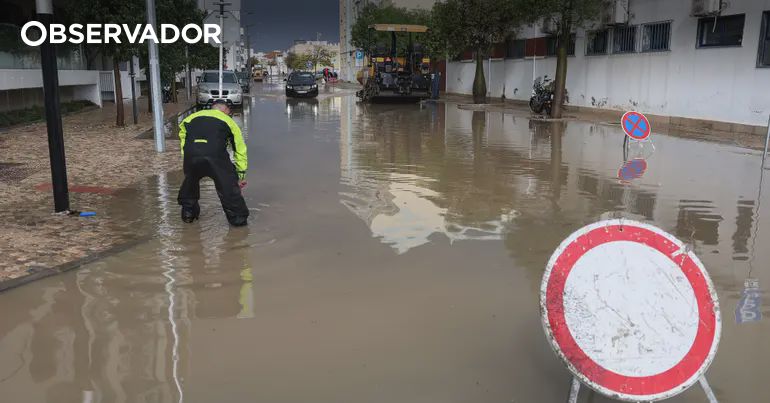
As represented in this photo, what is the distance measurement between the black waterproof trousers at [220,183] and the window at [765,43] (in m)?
16.3

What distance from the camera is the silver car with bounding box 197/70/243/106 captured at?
90.1ft

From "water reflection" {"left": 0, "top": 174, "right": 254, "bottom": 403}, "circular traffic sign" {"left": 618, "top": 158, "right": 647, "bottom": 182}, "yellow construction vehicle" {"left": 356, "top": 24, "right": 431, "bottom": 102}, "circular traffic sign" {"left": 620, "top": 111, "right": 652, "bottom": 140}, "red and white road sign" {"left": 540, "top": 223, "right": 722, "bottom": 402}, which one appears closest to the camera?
"red and white road sign" {"left": 540, "top": 223, "right": 722, "bottom": 402}

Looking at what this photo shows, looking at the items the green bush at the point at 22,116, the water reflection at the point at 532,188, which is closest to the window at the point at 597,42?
the water reflection at the point at 532,188

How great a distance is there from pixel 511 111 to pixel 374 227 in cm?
2169

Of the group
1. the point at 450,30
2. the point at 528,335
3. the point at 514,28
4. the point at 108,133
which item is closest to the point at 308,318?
the point at 528,335

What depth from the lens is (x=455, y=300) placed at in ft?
17.0

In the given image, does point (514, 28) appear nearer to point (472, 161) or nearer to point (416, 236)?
point (472, 161)

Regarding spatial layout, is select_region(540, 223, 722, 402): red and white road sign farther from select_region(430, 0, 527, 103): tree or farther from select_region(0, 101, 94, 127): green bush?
select_region(430, 0, 527, 103): tree

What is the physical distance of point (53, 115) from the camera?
7.48 meters

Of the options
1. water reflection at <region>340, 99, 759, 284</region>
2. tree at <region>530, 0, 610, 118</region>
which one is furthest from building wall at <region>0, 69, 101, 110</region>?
tree at <region>530, 0, 610, 118</region>

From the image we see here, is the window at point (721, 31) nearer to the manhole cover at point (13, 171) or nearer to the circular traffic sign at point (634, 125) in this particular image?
the circular traffic sign at point (634, 125)

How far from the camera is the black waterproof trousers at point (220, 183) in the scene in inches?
278

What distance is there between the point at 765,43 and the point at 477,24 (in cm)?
1429

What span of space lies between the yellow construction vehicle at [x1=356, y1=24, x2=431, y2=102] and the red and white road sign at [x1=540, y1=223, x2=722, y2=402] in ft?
98.6
